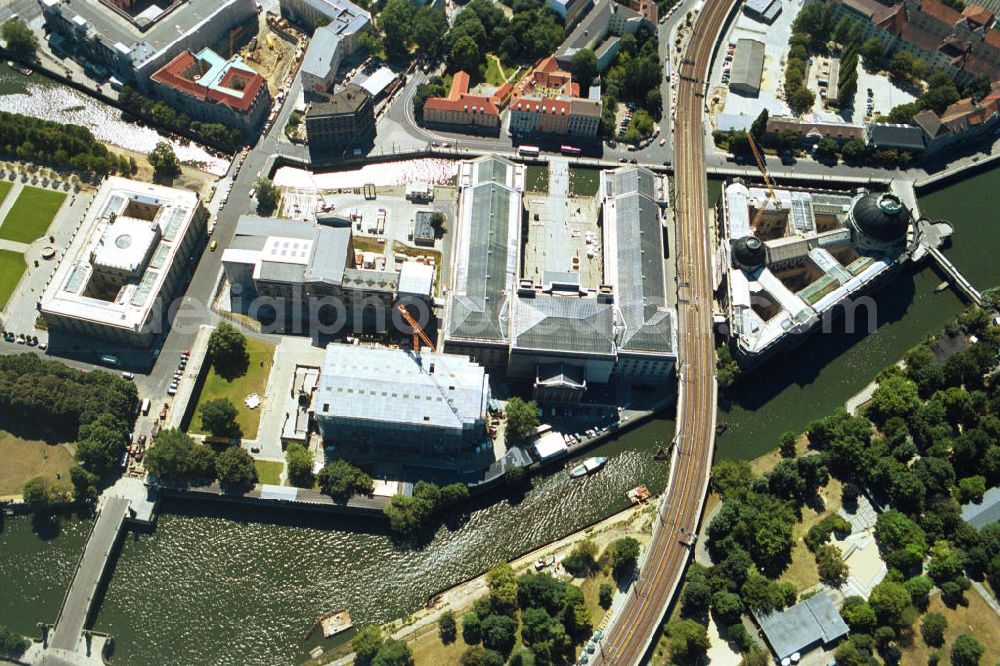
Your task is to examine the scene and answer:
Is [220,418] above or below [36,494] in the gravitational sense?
above

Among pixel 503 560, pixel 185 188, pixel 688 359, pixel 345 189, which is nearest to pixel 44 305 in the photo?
pixel 185 188

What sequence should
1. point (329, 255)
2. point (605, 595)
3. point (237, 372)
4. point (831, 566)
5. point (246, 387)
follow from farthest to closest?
point (329, 255) < point (237, 372) < point (246, 387) < point (831, 566) < point (605, 595)

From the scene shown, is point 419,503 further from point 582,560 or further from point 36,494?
point 36,494

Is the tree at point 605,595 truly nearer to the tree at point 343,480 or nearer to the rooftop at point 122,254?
the tree at point 343,480

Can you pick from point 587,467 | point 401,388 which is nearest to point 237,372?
point 401,388

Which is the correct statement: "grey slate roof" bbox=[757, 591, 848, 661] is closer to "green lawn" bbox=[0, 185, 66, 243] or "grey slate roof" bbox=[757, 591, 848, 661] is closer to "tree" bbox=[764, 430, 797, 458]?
"tree" bbox=[764, 430, 797, 458]

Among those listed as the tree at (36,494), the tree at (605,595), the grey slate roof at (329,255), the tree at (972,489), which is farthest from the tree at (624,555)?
the tree at (36,494)

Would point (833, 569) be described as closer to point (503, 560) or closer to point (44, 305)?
point (503, 560)
